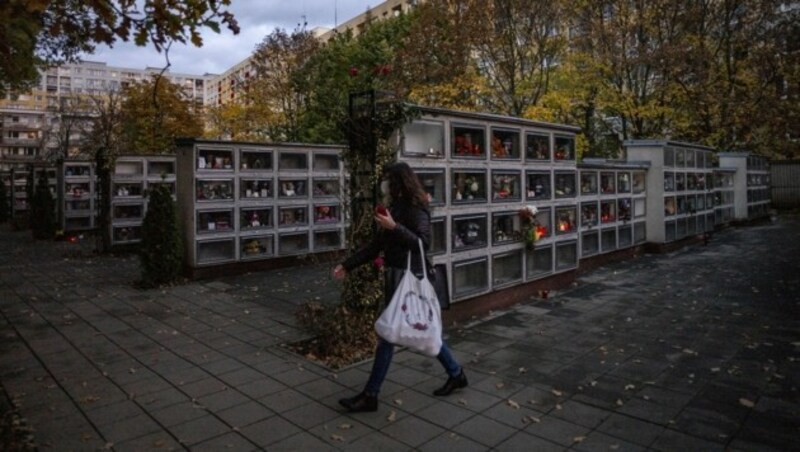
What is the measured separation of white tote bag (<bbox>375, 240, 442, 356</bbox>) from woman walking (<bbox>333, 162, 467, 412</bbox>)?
0.49 ft

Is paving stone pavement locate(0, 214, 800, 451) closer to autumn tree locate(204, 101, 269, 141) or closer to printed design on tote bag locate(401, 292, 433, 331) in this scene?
printed design on tote bag locate(401, 292, 433, 331)

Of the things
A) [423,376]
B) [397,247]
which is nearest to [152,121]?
[423,376]

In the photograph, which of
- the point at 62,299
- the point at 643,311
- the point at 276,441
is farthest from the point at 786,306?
the point at 62,299

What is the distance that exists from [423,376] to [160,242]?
22.0 feet

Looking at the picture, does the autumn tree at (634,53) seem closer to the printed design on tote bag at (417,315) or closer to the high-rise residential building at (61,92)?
the printed design on tote bag at (417,315)

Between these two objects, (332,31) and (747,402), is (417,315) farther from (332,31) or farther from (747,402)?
(332,31)

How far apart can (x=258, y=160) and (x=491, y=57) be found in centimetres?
1159

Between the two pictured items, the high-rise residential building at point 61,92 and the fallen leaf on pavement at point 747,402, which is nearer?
the fallen leaf on pavement at point 747,402

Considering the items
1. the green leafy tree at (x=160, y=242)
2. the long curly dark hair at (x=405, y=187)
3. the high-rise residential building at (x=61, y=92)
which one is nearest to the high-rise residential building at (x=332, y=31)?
the high-rise residential building at (x=61, y=92)

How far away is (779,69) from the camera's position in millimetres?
19562

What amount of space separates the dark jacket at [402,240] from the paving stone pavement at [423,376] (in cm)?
123

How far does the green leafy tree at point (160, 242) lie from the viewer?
946cm

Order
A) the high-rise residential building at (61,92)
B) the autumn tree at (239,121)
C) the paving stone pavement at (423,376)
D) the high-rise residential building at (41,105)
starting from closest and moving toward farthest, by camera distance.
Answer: the paving stone pavement at (423,376) → the autumn tree at (239,121) → the high-rise residential building at (61,92) → the high-rise residential building at (41,105)

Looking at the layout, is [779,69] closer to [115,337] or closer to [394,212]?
[394,212]
